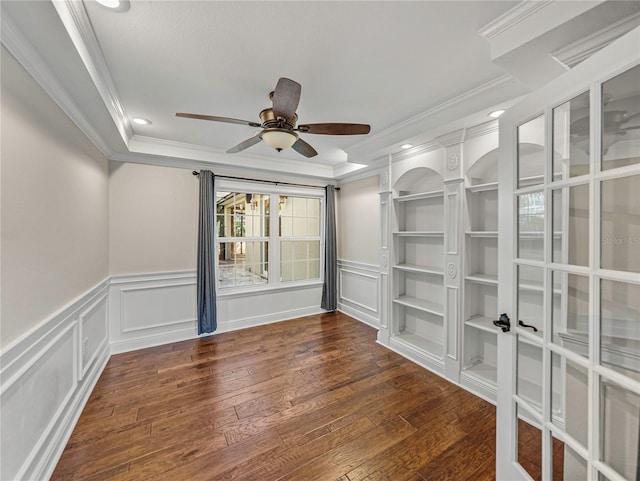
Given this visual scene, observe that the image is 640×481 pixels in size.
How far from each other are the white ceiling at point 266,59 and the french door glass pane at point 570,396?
1.54m

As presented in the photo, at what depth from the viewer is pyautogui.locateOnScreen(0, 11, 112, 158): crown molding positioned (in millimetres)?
1213

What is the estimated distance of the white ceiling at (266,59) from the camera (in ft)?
4.42

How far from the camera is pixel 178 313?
3.66 m

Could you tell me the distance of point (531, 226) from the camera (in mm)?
1328

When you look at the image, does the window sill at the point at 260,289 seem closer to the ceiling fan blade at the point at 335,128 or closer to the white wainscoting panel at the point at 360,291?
the white wainscoting panel at the point at 360,291

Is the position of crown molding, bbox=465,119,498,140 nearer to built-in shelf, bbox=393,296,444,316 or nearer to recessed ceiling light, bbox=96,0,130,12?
built-in shelf, bbox=393,296,444,316

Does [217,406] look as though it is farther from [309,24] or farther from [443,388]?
[309,24]

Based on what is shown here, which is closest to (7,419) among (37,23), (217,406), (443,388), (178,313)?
Answer: (217,406)

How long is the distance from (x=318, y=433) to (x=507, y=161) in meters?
2.21

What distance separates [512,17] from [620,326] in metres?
1.52

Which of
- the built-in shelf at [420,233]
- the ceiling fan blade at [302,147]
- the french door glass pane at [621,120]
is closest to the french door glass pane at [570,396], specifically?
the french door glass pane at [621,120]

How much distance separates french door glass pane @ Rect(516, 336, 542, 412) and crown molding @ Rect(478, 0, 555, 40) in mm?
1643

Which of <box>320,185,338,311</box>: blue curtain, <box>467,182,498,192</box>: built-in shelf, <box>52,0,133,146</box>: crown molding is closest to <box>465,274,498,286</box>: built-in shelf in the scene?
<box>467,182,498,192</box>: built-in shelf

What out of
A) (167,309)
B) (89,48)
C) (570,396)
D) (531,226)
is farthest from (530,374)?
(167,309)
